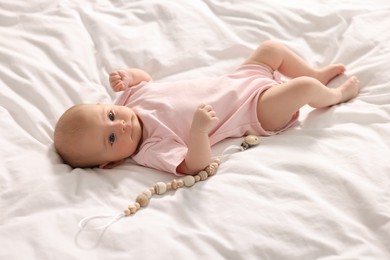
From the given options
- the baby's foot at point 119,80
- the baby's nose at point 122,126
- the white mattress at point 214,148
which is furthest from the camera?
the baby's foot at point 119,80

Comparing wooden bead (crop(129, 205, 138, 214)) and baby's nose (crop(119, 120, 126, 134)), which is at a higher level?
baby's nose (crop(119, 120, 126, 134))

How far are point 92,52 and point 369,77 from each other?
831mm

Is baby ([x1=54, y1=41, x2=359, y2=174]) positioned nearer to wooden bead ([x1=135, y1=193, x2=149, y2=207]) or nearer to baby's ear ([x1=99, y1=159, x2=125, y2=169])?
baby's ear ([x1=99, y1=159, x2=125, y2=169])

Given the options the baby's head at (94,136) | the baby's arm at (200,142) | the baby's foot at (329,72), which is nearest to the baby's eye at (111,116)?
the baby's head at (94,136)

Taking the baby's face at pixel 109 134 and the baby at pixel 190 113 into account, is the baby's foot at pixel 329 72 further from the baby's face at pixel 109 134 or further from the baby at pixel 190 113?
the baby's face at pixel 109 134

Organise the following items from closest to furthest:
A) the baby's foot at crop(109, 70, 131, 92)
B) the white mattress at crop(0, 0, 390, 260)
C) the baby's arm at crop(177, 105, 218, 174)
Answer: the white mattress at crop(0, 0, 390, 260) → the baby's arm at crop(177, 105, 218, 174) → the baby's foot at crop(109, 70, 131, 92)

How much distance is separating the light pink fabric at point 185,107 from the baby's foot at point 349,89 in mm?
185

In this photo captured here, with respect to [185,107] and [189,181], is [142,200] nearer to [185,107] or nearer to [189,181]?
[189,181]

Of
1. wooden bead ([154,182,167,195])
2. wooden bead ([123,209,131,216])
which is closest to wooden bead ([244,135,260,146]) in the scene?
wooden bead ([154,182,167,195])

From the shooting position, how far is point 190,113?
128 cm

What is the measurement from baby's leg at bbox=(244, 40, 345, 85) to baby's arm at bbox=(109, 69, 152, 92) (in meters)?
0.32

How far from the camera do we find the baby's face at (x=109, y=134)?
47.0 inches

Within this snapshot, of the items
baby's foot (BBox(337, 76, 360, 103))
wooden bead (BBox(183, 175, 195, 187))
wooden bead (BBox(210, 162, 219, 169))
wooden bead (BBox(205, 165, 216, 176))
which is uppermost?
baby's foot (BBox(337, 76, 360, 103))

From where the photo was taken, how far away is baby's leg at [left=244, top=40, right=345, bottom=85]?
4.59 feet
